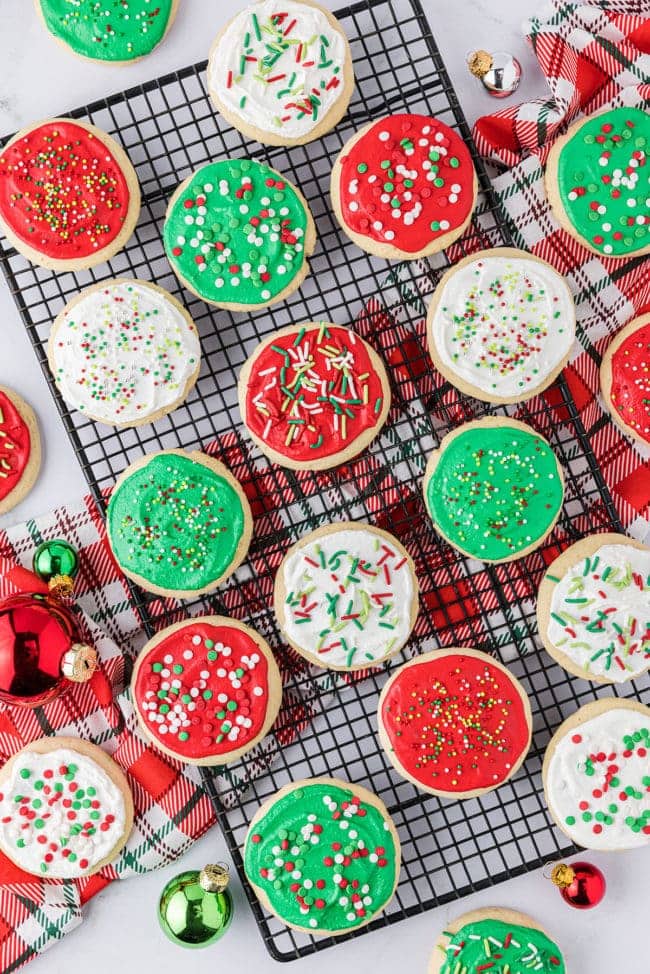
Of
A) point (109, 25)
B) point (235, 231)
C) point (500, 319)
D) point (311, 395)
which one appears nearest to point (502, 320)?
point (500, 319)

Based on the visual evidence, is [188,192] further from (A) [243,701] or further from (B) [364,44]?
(A) [243,701]

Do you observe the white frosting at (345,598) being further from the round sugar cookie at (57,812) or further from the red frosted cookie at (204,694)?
the round sugar cookie at (57,812)

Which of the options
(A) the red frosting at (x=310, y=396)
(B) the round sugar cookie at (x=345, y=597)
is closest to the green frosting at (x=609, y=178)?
(A) the red frosting at (x=310, y=396)

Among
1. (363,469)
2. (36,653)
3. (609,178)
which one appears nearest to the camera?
(36,653)

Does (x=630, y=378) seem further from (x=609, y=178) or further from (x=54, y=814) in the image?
(x=54, y=814)

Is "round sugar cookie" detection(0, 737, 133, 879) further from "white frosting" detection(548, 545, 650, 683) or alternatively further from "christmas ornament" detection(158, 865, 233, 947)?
"white frosting" detection(548, 545, 650, 683)

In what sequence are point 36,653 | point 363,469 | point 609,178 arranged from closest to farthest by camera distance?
point 36,653 → point 609,178 → point 363,469
